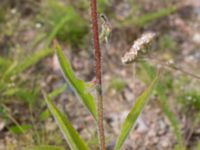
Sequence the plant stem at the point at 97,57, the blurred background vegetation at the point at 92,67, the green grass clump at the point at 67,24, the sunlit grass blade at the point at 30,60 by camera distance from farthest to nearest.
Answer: the green grass clump at the point at 67,24 → the sunlit grass blade at the point at 30,60 → the blurred background vegetation at the point at 92,67 → the plant stem at the point at 97,57

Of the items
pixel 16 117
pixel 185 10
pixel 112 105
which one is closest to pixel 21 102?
pixel 16 117

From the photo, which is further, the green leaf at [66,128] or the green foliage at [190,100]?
the green foliage at [190,100]

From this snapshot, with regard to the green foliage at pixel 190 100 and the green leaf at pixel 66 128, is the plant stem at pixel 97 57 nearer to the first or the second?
the green leaf at pixel 66 128

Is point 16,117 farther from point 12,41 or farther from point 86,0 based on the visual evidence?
point 86,0

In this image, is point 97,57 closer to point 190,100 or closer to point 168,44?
point 190,100

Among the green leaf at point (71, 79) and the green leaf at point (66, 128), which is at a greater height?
the green leaf at point (71, 79)

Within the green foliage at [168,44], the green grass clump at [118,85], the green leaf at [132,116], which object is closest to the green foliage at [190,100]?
the green grass clump at [118,85]
